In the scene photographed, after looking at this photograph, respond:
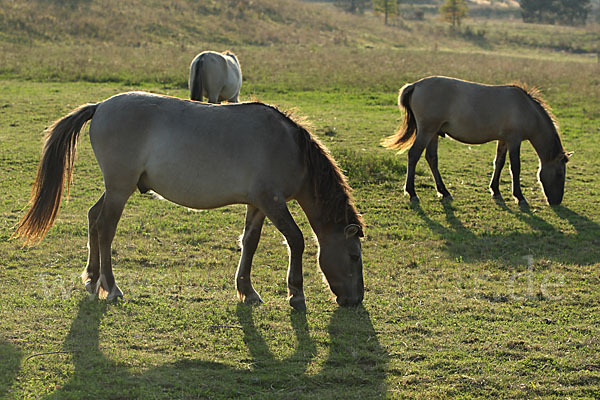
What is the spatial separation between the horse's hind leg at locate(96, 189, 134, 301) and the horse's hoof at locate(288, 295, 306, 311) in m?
1.55

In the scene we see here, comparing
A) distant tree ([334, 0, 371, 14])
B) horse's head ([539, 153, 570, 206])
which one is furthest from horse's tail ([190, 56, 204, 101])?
distant tree ([334, 0, 371, 14])

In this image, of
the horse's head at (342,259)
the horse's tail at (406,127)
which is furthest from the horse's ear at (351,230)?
the horse's tail at (406,127)

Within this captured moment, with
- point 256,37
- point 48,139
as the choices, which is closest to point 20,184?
point 48,139

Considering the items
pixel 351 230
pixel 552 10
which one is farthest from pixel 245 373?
pixel 552 10

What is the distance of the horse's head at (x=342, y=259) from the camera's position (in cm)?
587

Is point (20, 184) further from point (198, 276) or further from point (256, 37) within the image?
point (256, 37)

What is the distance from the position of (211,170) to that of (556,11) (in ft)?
238

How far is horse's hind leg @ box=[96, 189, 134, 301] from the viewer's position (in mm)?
5812

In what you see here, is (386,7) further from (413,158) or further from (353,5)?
(413,158)

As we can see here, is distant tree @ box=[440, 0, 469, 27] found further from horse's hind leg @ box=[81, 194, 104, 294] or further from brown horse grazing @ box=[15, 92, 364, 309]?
horse's hind leg @ box=[81, 194, 104, 294]

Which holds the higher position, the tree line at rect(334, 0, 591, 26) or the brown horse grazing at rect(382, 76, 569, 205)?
the tree line at rect(334, 0, 591, 26)

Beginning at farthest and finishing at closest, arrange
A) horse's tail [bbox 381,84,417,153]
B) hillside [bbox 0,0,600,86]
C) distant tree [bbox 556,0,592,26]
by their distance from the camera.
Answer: distant tree [bbox 556,0,592,26] < hillside [bbox 0,0,600,86] < horse's tail [bbox 381,84,417,153]

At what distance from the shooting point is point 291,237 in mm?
5762

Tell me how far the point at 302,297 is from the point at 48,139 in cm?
267
